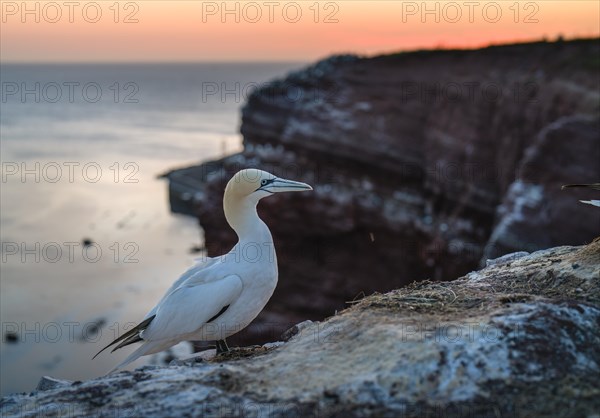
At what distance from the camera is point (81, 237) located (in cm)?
4169

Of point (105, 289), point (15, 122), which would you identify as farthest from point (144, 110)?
point (105, 289)

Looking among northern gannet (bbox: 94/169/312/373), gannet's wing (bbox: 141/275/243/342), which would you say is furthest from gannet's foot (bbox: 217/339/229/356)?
gannet's wing (bbox: 141/275/243/342)

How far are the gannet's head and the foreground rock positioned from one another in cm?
181

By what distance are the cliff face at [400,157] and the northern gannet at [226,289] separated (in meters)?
16.0

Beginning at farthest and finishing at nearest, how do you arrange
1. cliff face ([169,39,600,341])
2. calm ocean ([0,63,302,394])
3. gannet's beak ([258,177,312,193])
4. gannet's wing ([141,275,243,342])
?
calm ocean ([0,63,302,394]) → cliff face ([169,39,600,341]) → gannet's beak ([258,177,312,193]) → gannet's wing ([141,275,243,342])

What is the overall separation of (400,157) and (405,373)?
2274cm

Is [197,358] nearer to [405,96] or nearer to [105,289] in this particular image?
[405,96]

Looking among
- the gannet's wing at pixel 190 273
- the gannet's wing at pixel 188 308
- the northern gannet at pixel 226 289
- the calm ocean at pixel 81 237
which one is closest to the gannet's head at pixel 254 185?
the northern gannet at pixel 226 289

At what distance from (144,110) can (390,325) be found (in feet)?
422

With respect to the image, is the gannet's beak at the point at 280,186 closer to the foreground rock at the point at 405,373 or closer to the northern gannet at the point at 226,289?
the northern gannet at the point at 226,289

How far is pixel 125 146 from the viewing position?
8231 centimetres

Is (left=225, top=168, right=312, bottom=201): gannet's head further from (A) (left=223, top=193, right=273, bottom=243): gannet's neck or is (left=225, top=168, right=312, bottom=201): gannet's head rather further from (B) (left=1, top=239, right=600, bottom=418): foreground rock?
(B) (left=1, top=239, right=600, bottom=418): foreground rock

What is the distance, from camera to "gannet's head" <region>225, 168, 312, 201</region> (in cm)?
736

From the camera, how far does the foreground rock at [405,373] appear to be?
468 centimetres
